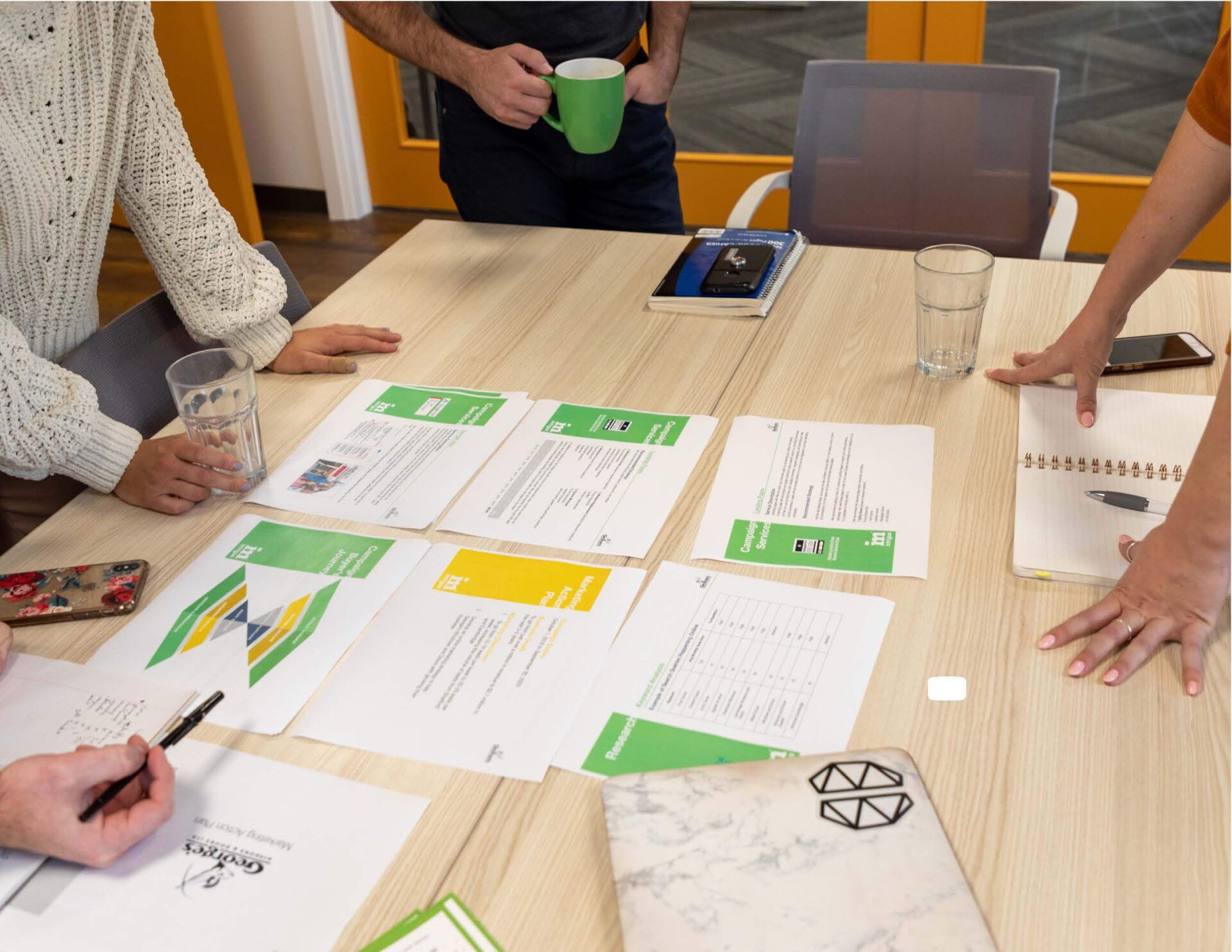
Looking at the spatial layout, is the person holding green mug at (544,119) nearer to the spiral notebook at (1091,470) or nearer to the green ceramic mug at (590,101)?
the green ceramic mug at (590,101)

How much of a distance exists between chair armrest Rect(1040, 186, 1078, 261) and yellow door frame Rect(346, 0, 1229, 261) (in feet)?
3.58

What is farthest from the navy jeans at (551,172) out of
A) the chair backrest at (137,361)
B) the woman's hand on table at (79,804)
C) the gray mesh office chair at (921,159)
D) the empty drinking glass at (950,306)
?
the woman's hand on table at (79,804)

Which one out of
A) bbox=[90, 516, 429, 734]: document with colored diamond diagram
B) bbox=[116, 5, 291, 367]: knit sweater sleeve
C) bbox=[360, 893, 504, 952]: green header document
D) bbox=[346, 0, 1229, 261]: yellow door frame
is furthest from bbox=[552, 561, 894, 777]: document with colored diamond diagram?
bbox=[346, 0, 1229, 261]: yellow door frame

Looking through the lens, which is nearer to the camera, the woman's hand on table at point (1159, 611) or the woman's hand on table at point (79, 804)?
the woman's hand on table at point (79, 804)

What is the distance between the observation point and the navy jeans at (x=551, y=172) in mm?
2023

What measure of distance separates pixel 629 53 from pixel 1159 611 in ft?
5.00

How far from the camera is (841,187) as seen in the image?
219 cm

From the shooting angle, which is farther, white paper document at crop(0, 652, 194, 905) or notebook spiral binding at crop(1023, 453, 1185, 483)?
notebook spiral binding at crop(1023, 453, 1185, 483)

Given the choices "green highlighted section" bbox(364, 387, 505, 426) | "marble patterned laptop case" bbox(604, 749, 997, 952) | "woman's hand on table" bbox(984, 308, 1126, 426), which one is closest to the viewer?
"marble patterned laptop case" bbox(604, 749, 997, 952)

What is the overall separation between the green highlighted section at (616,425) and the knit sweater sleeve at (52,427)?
510 millimetres

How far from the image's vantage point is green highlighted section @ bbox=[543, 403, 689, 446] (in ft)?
4.32

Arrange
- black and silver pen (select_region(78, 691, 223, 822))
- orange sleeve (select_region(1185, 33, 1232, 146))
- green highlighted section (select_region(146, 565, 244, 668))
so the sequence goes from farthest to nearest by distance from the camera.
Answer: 1. orange sleeve (select_region(1185, 33, 1232, 146))
2. green highlighted section (select_region(146, 565, 244, 668))
3. black and silver pen (select_region(78, 691, 223, 822))

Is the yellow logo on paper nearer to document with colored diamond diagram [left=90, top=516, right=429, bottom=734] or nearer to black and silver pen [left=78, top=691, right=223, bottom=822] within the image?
document with colored diamond diagram [left=90, top=516, right=429, bottom=734]

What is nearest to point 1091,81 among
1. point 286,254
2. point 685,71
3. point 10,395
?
point 685,71
